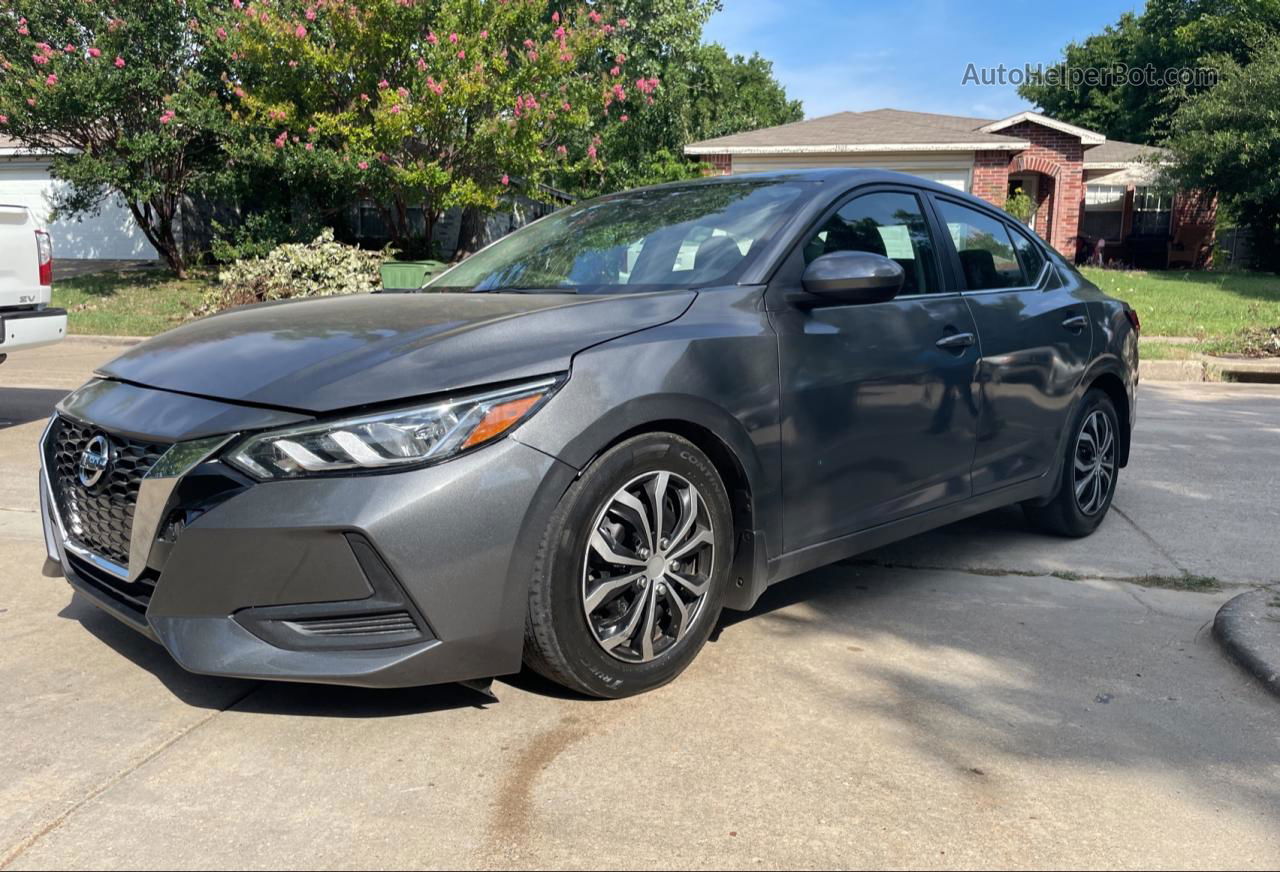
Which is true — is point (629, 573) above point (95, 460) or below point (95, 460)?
below

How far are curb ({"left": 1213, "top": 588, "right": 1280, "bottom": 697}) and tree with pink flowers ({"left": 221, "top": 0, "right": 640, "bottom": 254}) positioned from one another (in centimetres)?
1363

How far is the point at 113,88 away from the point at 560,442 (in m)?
16.5

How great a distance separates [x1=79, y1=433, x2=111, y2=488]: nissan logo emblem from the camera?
10.0ft

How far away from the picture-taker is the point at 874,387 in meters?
3.71

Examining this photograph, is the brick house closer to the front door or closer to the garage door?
the front door

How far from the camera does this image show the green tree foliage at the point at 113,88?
16.3 meters

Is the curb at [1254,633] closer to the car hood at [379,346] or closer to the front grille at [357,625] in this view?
the car hood at [379,346]

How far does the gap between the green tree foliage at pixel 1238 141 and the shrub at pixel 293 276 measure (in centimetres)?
1908

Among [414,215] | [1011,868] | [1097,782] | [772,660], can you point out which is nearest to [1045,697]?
[1097,782]

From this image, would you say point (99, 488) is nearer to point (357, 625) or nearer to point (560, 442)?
point (357, 625)

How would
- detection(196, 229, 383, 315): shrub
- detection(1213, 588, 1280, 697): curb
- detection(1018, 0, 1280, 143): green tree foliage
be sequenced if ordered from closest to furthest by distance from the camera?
detection(1213, 588, 1280, 697): curb
detection(196, 229, 383, 315): shrub
detection(1018, 0, 1280, 143): green tree foliage

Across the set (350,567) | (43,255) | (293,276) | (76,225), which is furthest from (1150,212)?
(350,567)

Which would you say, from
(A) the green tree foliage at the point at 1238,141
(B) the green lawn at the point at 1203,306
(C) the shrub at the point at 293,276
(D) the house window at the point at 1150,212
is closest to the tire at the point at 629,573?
(B) the green lawn at the point at 1203,306

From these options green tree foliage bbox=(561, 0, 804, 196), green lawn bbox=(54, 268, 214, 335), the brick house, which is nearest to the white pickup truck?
green lawn bbox=(54, 268, 214, 335)
